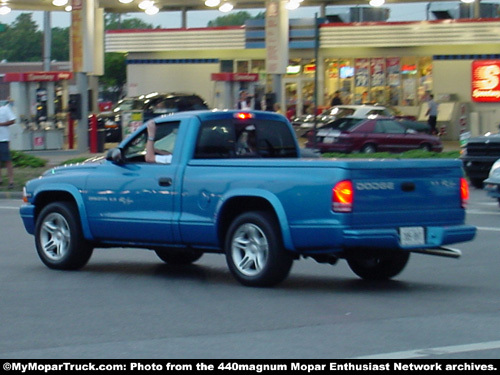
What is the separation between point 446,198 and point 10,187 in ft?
44.7

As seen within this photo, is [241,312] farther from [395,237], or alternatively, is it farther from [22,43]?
[22,43]

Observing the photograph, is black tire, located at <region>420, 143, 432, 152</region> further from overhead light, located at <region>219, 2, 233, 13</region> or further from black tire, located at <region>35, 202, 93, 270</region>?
black tire, located at <region>35, 202, 93, 270</region>

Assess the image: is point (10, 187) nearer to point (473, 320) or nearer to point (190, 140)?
point (190, 140)

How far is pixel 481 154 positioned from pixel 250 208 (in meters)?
12.8

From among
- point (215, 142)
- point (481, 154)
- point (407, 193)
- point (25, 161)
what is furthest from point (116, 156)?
point (25, 161)

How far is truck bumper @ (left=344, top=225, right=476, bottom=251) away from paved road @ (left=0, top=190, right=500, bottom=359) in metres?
0.52

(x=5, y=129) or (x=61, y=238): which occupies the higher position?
(x=5, y=129)

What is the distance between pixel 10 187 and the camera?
70.8 ft

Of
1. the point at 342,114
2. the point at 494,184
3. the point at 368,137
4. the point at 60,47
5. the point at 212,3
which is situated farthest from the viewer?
the point at 60,47

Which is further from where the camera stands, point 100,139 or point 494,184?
point 100,139

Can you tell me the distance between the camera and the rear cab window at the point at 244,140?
35.6 ft

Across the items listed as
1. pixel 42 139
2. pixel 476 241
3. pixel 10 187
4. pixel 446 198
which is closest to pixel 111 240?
pixel 446 198

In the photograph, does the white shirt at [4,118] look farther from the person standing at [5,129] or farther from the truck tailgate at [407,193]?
the truck tailgate at [407,193]

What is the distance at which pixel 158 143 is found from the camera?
36.3ft
